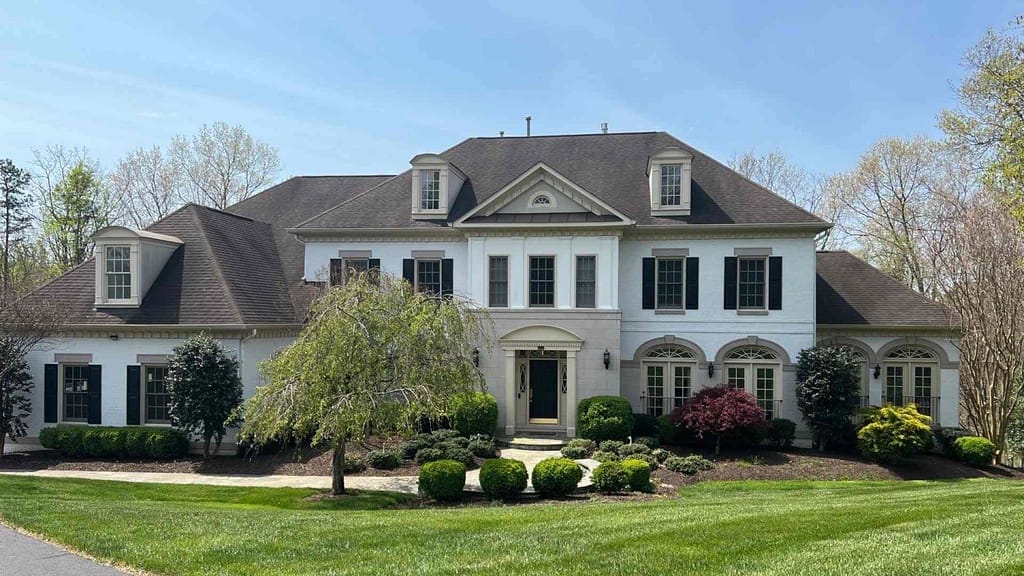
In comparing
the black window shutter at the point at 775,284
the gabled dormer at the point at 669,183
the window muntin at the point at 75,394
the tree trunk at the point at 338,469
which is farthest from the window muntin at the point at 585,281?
the window muntin at the point at 75,394

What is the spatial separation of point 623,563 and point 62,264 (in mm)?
37960

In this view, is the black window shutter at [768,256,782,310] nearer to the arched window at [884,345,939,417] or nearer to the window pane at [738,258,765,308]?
the window pane at [738,258,765,308]

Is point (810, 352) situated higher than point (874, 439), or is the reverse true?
point (810, 352)

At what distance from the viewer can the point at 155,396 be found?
756 inches

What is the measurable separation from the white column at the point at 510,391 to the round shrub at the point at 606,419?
225 cm

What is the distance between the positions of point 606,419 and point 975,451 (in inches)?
398

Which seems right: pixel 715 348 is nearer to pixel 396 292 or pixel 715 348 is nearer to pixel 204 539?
pixel 396 292

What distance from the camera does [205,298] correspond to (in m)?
19.4

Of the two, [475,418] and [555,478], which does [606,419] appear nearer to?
[475,418]

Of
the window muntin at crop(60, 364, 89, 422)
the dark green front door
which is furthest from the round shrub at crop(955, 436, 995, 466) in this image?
the window muntin at crop(60, 364, 89, 422)

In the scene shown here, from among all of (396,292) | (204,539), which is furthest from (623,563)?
(396,292)

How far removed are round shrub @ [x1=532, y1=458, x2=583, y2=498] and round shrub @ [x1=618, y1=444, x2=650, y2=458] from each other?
4056 millimetres

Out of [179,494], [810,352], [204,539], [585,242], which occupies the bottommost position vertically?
[179,494]

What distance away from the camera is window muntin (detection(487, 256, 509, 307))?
69.4ft
